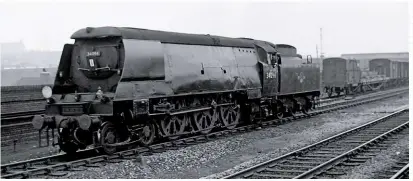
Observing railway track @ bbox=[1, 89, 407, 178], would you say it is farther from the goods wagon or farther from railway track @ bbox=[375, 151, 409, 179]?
the goods wagon

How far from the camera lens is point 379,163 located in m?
9.70

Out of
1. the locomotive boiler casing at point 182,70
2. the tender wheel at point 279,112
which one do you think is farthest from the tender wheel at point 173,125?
the tender wheel at point 279,112

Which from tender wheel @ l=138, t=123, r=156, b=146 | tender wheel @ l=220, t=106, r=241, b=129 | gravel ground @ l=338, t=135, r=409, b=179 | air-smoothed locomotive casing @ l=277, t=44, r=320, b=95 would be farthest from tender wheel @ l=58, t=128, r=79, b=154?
air-smoothed locomotive casing @ l=277, t=44, r=320, b=95

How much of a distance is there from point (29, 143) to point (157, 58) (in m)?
4.55

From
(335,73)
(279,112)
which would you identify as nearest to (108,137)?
(279,112)

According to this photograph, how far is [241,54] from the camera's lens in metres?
15.6

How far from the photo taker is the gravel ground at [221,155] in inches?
356

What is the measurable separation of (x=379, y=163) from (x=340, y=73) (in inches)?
974

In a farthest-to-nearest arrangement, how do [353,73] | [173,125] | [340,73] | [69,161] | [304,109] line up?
[353,73], [340,73], [304,109], [173,125], [69,161]

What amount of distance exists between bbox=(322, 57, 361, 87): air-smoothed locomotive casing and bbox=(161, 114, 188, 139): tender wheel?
2282 centimetres

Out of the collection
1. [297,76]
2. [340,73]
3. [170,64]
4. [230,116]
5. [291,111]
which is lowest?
[291,111]

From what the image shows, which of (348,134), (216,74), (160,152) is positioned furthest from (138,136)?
(348,134)

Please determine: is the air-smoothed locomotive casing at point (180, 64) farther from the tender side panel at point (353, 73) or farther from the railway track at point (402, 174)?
the tender side panel at point (353, 73)

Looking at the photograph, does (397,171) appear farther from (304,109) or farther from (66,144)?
(304,109)
